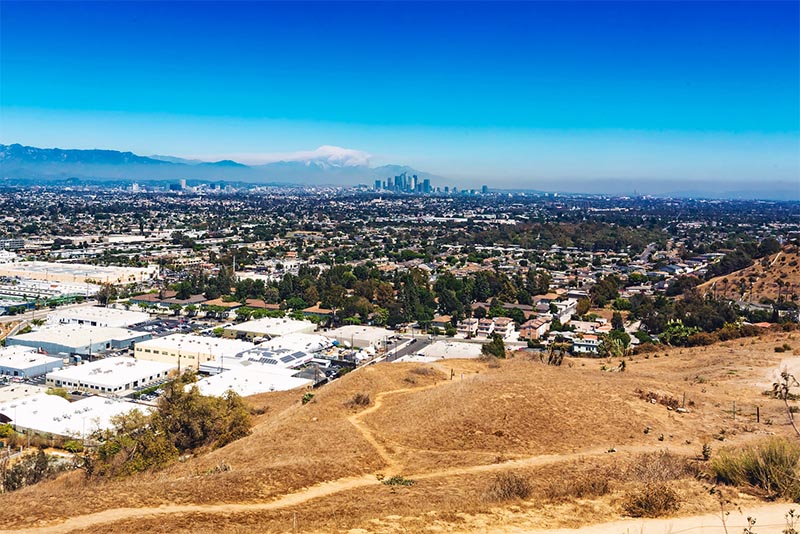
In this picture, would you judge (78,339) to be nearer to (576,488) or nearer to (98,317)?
(98,317)

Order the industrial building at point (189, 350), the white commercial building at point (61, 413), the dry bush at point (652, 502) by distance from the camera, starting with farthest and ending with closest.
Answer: the industrial building at point (189, 350)
the white commercial building at point (61, 413)
the dry bush at point (652, 502)

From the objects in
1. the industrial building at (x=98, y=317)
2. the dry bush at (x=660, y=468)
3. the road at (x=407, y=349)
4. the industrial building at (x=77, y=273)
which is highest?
the dry bush at (x=660, y=468)

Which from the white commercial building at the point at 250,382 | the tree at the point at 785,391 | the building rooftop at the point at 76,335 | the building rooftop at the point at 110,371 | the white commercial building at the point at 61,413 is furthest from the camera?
the building rooftop at the point at 76,335

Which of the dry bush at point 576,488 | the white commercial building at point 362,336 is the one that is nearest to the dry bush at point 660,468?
the dry bush at point 576,488

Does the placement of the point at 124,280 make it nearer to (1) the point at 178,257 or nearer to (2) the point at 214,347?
(1) the point at 178,257

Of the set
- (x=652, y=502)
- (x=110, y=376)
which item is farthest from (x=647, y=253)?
(x=652, y=502)

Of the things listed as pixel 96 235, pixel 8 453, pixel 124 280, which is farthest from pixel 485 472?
pixel 96 235

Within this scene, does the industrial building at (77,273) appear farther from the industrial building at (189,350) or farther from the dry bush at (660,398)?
the dry bush at (660,398)
